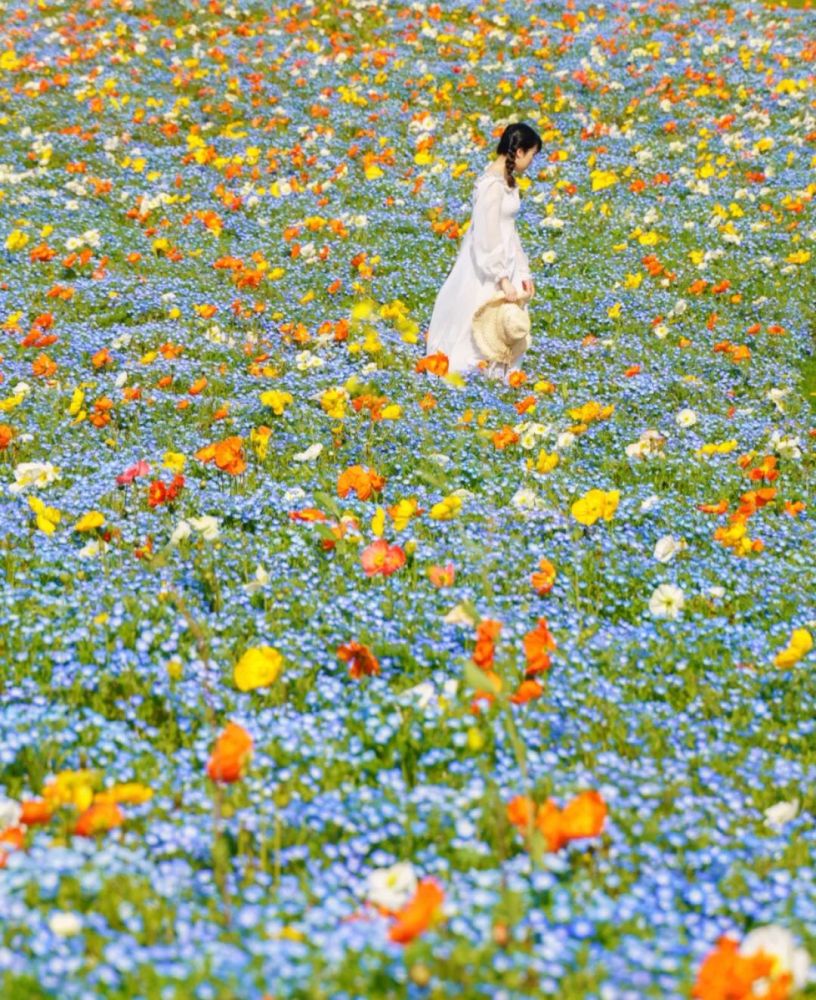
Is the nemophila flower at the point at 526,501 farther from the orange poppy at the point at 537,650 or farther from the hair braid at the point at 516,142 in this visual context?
the hair braid at the point at 516,142

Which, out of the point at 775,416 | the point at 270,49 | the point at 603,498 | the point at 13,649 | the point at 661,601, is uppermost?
the point at 270,49

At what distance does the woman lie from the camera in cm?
953

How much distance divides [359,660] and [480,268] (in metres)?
6.13

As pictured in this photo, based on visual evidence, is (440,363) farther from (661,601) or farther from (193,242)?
(193,242)

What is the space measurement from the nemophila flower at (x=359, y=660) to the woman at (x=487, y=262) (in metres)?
5.46

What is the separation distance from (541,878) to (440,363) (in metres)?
5.49

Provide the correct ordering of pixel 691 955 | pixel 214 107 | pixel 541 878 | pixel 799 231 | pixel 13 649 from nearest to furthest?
pixel 691 955 < pixel 541 878 < pixel 13 649 < pixel 799 231 < pixel 214 107

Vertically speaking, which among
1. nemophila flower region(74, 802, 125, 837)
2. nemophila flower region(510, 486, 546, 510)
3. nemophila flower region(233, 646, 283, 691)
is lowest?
nemophila flower region(74, 802, 125, 837)

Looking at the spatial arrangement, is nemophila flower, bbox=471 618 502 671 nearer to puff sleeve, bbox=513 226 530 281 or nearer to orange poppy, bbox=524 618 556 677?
orange poppy, bbox=524 618 556 677

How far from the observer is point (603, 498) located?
548 centimetres

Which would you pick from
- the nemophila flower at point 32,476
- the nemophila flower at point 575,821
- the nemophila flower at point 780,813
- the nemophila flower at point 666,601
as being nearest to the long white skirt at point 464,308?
the nemophila flower at point 32,476

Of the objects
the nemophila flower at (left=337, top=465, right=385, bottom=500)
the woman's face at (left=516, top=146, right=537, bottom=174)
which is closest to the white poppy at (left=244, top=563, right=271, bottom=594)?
the nemophila flower at (left=337, top=465, right=385, bottom=500)

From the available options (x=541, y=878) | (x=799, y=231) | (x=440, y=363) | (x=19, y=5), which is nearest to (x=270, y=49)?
(x=19, y=5)

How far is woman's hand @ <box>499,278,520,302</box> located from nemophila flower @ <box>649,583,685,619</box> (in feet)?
16.3
